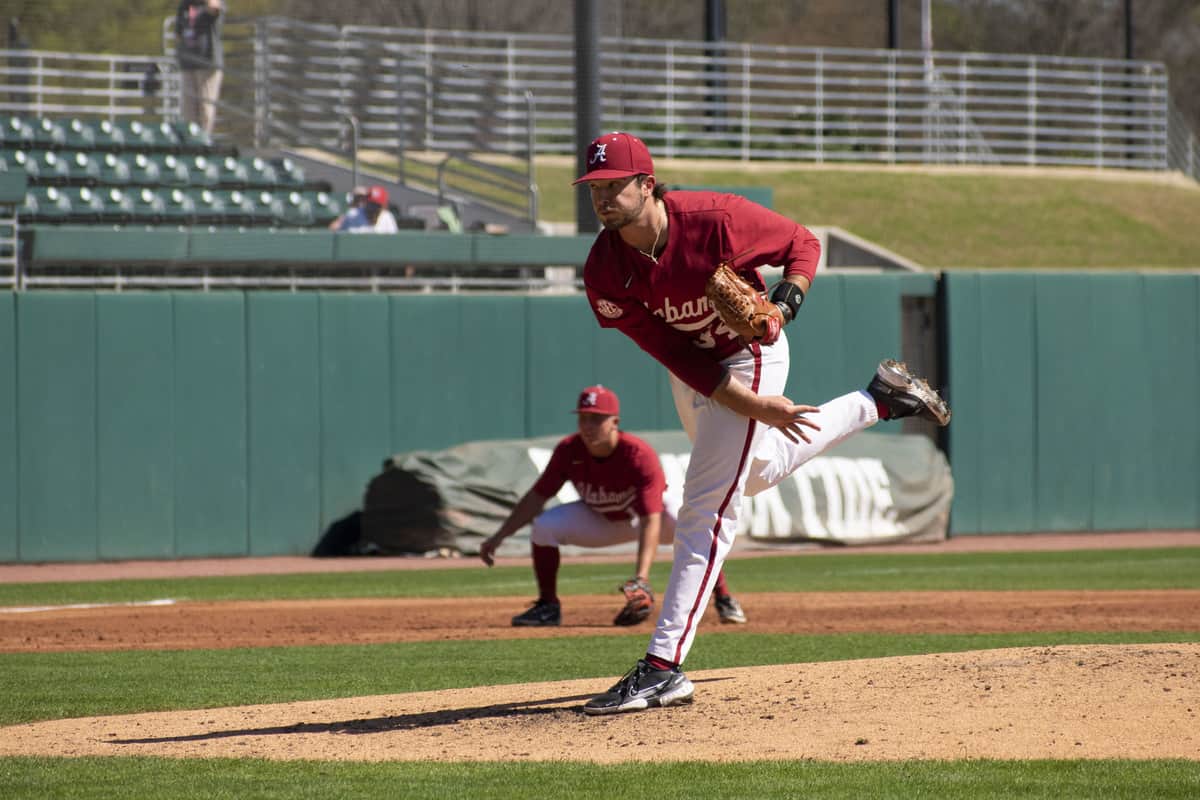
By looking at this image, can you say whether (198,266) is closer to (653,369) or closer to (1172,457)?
(653,369)

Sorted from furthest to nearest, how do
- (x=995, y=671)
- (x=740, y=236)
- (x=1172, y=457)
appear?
(x=1172, y=457)
(x=995, y=671)
(x=740, y=236)

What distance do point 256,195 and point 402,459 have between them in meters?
5.30

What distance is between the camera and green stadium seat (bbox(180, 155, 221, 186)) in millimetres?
17719

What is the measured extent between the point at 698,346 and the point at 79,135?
14116 mm

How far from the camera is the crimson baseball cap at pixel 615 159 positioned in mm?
5016

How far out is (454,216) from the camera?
1877 centimetres

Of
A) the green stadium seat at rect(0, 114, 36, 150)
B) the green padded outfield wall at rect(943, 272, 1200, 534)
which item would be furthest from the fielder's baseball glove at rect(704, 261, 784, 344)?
the green stadium seat at rect(0, 114, 36, 150)

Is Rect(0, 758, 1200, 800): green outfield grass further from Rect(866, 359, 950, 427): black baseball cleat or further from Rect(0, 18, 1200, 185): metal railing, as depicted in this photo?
Rect(0, 18, 1200, 185): metal railing

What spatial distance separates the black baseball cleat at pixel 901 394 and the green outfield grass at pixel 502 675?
57.1 inches

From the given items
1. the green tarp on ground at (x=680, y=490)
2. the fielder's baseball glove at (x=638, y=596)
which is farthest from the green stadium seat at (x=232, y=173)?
the fielder's baseball glove at (x=638, y=596)

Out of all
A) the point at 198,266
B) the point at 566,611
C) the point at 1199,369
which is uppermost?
the point at 198,266

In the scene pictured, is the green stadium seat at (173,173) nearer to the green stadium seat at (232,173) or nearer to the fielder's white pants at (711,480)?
the green stadium seat at (232,173)

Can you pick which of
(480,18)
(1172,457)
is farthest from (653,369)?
(480,18)

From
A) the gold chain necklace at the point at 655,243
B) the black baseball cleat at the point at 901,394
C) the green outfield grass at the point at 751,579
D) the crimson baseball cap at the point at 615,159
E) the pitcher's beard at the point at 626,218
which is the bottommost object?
the green outfield grass at the point at 751,579
